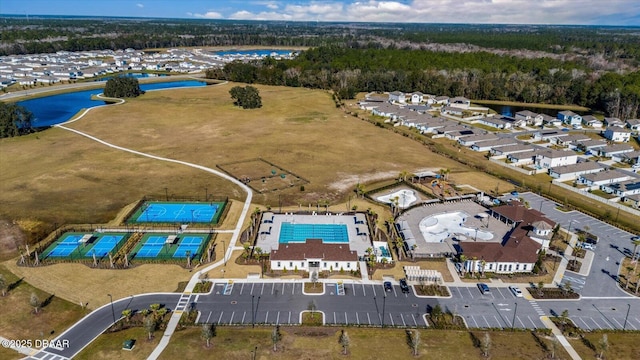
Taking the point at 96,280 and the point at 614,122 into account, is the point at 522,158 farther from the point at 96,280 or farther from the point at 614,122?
the point at 96,280

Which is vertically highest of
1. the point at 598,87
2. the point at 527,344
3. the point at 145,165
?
the point at 598,87

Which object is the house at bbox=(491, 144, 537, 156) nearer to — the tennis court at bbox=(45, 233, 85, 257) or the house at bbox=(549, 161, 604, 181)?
the house at bbox=(549, 161, 604, 181)

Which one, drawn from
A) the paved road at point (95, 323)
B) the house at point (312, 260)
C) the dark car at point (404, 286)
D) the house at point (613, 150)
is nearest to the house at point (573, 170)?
the house at point (613, 150)

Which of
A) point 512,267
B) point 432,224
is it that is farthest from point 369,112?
Answer: point 512,267

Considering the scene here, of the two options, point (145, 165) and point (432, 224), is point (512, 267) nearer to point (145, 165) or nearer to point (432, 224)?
point (432, 224)

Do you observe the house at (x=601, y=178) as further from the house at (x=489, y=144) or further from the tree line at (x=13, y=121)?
the tree line at (x=13, y=121)

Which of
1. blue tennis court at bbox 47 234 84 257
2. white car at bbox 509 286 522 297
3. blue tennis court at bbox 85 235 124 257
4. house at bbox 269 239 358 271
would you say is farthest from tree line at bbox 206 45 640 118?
white car at bbox 509 286 522 297
